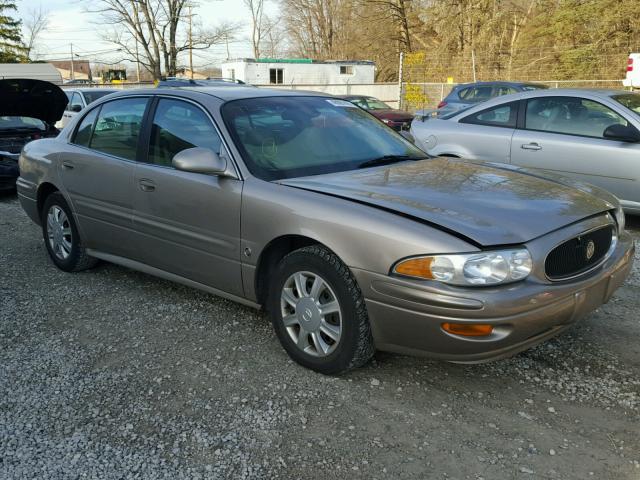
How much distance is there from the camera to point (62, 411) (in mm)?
2979

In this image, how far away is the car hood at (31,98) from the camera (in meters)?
7.38

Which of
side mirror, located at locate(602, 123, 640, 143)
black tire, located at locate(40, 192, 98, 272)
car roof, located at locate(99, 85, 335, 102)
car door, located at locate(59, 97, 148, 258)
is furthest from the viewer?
side mirror, located at locate(602, 123, 640, 143)

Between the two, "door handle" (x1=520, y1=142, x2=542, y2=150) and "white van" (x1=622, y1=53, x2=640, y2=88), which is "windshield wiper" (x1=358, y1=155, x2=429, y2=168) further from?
"white van" (x1=622, y1=53, x2=640, y2=88)

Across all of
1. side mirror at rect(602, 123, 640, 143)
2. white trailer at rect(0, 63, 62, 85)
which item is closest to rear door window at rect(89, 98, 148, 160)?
side mirror at rect(602, 123, 640, 143)

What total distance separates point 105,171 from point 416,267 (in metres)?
2.69

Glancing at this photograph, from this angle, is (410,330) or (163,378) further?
(163,378)

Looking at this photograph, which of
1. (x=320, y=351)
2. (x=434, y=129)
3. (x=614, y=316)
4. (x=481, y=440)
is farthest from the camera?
(x=434, y=129)

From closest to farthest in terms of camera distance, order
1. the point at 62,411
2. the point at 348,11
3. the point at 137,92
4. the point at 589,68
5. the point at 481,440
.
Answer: the point at 481,440
the point at 62,411
the point at 137,92
the point at 589,68
the point at 348,11

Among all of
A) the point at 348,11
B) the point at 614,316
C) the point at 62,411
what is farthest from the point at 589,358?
the point at 348,11

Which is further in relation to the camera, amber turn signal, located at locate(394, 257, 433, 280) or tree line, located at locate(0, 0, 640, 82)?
tree line, located at locate(0, 0, 640, 82)

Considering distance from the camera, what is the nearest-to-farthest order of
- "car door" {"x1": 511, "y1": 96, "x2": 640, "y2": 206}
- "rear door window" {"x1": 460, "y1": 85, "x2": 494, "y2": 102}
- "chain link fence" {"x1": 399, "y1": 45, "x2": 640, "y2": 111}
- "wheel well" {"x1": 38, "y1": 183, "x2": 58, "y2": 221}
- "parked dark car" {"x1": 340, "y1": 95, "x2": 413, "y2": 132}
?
"wheel well" {"x1": 38, "y1": 183, "x2": 58, "y2": 221}, "car door" {"x1": 511, "y1": 96, "x2": 640, "y2": 206}, "rear door window" {"x1": 460, "y1": 85, "x2": 494, "y2": 102}, "parked dark car" {"x1": 340, "y1": 95, "x2": 413, "y2": 132}, "chain link fence" {"x1": 399, "y1": 45, "x2": 640, "y2": 111}

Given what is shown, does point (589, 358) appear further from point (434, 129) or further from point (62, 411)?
point (434, 129)

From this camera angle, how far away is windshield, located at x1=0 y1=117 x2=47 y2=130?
371 inches

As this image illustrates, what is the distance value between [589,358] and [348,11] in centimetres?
4539
